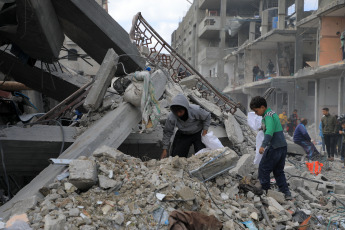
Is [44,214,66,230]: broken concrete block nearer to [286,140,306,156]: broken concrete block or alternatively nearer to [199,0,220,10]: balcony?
[286,140,306,156]: broken concrete block

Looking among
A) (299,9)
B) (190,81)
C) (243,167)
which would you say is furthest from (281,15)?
(243,167)

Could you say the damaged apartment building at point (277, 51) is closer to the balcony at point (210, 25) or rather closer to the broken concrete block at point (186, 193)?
the balcony at point (210, 25)

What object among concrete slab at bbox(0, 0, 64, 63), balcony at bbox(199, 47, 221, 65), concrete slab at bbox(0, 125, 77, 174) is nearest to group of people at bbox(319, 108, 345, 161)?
concrete slab at bbox(0, 125, 77, 174)

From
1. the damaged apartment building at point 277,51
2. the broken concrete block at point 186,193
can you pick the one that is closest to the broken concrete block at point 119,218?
the broken concrete block at point 186,193

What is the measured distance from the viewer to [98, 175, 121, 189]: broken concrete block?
151 inches

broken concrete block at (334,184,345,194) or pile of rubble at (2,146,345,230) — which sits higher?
pile of rubble at (2,146,345,230)

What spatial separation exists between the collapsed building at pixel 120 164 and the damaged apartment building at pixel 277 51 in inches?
421

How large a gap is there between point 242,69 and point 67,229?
2981 cm

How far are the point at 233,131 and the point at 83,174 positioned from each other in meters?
5.06

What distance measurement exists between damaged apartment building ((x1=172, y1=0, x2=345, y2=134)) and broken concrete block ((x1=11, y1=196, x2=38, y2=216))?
15.8m

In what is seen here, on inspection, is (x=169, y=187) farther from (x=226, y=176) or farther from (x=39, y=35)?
(x=39, y=35)

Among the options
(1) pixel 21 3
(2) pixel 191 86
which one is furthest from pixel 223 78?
(1) pixel 21 3

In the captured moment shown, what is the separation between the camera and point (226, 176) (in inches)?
194

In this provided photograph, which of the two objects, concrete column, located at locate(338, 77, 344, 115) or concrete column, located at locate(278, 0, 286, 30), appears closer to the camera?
concrete column, located at locate(338, 77, 344, 115)
